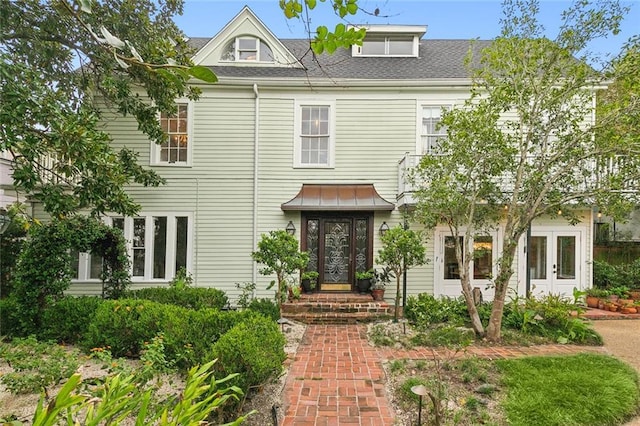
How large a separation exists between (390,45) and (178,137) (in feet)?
24.1

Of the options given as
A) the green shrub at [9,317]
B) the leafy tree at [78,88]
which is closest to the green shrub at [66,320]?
the green shrub at [9,317]

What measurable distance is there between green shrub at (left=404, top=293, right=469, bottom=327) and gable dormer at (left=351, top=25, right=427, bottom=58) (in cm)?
785

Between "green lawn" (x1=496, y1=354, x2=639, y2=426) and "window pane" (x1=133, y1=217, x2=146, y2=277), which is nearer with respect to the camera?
"green lawn" (x1=496, y1=354, x2=639, y2=426)

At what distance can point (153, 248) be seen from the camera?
9258 mm

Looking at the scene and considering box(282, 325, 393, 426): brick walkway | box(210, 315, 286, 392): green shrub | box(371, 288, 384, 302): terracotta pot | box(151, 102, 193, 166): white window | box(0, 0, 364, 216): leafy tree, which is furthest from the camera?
box(151, 102, 193, 166): white window

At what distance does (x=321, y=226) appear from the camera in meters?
9.25

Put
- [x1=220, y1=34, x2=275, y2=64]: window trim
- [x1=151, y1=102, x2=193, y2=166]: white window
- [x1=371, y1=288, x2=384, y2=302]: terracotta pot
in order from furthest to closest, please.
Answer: [x1=220, y1=34, x2=275, y2=64]: window trim
[x1=151, y1=102, x2=193, y2=166]: white window
[x1=371, y1=288, x2=384, y2=302]: terracotta pot

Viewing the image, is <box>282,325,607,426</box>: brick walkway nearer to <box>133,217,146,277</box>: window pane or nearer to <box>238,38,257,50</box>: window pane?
<box>133,217,146,277</box>: window pane

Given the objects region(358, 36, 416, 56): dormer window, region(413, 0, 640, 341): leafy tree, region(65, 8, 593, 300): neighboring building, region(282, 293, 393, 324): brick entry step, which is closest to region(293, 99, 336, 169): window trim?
region(65, 8, 593, 300): neighboring building

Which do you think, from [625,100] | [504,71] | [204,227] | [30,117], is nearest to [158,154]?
[204,227]

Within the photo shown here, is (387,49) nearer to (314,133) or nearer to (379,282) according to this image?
(314,133)

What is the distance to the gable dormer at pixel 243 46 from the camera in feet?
31.7

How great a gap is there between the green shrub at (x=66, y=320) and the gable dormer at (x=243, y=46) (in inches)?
277

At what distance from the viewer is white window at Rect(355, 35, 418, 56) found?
10.9 meters
